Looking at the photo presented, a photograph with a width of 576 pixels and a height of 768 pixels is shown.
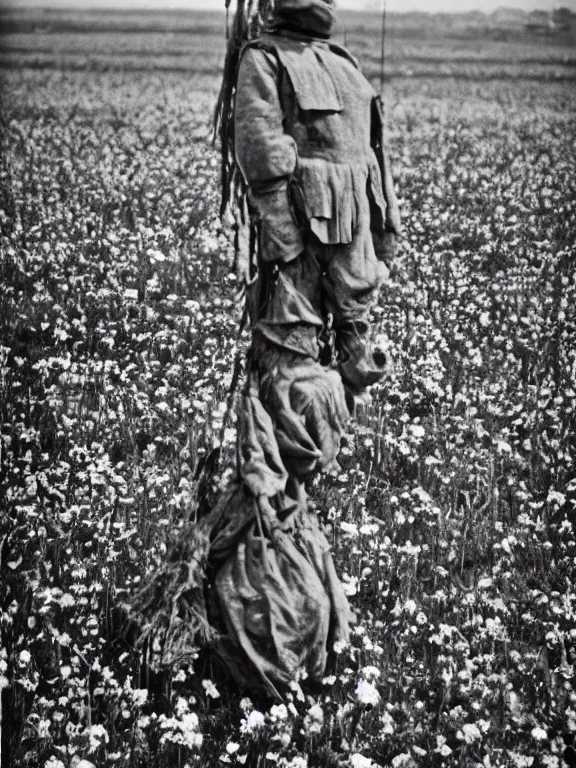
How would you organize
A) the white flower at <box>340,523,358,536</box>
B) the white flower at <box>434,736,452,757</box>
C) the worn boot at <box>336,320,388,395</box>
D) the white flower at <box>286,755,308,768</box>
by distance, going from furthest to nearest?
the white flower at <box>340,523,358,536</box>
the worn boot at <box>336,320,388,395</box>
the white flower at <box>434,736,452,757</box>
the white flower at <box>286,755,308,768</box>

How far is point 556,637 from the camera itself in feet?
12.1

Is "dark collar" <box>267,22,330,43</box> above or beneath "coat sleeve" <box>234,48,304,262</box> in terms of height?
above

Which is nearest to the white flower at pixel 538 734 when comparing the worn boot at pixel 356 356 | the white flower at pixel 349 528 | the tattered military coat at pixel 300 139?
the white flower at pixel 349 528

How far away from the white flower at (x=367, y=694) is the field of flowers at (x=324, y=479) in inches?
0.9

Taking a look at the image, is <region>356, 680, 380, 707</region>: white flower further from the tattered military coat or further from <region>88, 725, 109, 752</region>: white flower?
the tattered military coat

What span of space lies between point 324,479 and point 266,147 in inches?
72.8

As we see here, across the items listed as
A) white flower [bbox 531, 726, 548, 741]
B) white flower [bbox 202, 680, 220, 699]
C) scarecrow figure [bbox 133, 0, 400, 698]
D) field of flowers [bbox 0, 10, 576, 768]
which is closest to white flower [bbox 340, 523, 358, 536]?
field of flowers [bbox 0, 10, 576, 768]

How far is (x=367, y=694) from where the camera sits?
3.27 metres

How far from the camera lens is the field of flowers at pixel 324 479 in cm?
326

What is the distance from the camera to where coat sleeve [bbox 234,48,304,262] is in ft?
9.73

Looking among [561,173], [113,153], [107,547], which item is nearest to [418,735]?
[107,547]

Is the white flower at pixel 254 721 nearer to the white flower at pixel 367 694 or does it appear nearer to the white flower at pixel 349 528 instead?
the white flower at pixel 367 694

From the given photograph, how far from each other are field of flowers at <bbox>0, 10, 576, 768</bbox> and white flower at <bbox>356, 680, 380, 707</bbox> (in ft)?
0.08

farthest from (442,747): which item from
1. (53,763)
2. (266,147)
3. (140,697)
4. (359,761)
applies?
(266,147)
